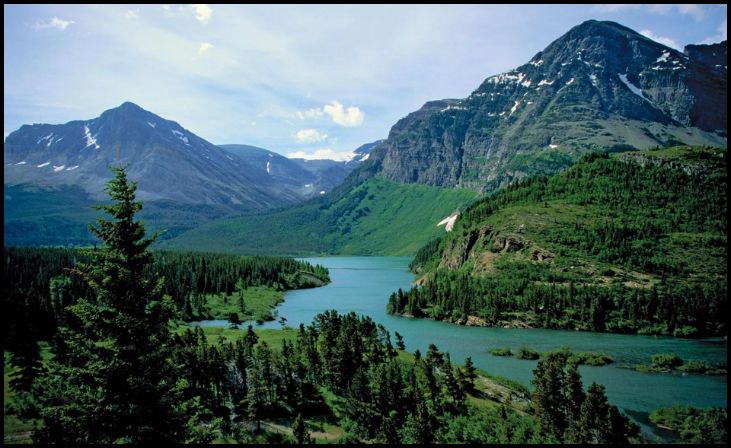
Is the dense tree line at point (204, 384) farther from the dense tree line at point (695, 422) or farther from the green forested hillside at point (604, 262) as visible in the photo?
the green forested hillside at point (604, 262)

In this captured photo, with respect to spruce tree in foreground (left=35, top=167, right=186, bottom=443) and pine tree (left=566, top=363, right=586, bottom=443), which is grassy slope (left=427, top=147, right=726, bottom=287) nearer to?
pine tree (left=566, top=363, right=586, bottom=443)

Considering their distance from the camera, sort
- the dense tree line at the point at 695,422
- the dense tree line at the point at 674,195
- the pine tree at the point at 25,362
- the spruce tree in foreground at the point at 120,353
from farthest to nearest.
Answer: the dense tree line at the point at 674,195, the pine tree at the point at 25,362, the dense tree line at the point at 695,422, the spruce tree in foreground at the point at 120,353

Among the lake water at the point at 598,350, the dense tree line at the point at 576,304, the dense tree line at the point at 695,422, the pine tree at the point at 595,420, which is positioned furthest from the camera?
the dense tree line at the point at 576,304

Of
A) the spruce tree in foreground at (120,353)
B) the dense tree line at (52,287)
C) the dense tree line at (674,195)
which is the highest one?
the dense tree line at (674,195)

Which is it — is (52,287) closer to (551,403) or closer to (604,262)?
(551,403)

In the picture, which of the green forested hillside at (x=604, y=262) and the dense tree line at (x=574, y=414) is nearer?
the dense tree line at (x=574, y=414)

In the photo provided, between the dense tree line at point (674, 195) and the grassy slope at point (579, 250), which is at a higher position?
the dense tree line at point (674, 195)

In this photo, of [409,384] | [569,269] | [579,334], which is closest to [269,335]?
[409,384]

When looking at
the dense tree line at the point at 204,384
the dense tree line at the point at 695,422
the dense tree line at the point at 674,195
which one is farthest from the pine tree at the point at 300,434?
the dense tree line at the point at 674,195
